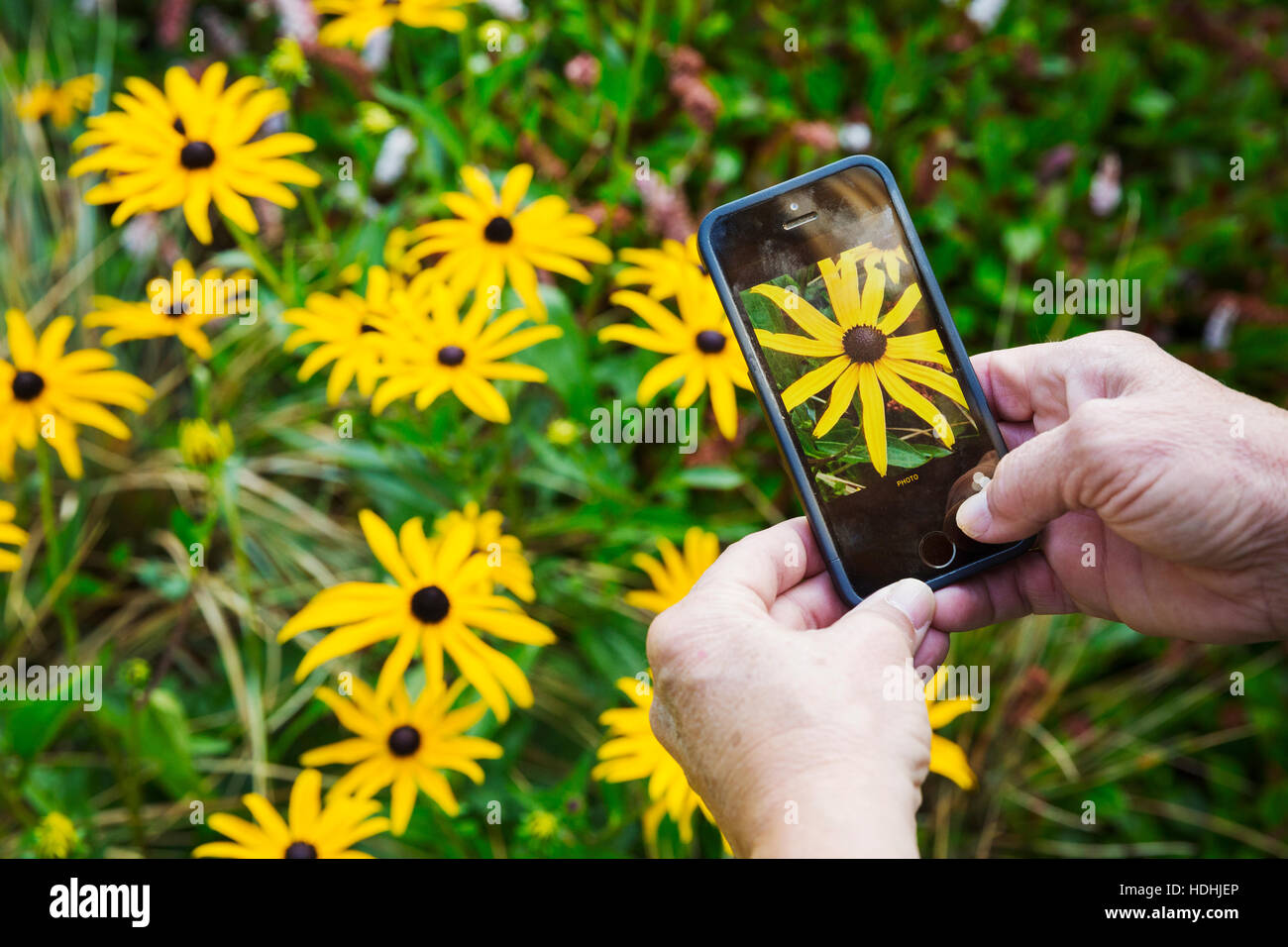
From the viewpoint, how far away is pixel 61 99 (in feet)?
6.20

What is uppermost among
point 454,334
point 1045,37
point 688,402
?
point 1045,37

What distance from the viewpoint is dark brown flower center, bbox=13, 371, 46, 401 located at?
129cm

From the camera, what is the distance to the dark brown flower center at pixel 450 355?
1.23m

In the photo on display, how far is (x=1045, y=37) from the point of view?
2137 mm

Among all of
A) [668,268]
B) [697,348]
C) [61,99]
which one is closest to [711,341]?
[697,348]

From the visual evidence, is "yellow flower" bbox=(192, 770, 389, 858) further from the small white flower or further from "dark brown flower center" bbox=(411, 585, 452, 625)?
the small white flower

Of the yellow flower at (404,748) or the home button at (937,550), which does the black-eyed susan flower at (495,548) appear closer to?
the yellow flower at (404,748)

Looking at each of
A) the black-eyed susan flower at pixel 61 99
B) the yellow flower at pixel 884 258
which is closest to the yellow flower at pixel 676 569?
the yellow flower at pixel 884 258

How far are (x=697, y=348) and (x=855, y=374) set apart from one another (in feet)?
0.76

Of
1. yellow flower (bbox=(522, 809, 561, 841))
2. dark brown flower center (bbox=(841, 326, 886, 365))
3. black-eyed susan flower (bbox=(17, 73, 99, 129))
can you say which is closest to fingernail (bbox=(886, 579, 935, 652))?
dark brown flower center (bbox=(841, 326, 886, 365))

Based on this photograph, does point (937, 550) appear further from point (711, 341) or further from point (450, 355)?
point (450, 355)
